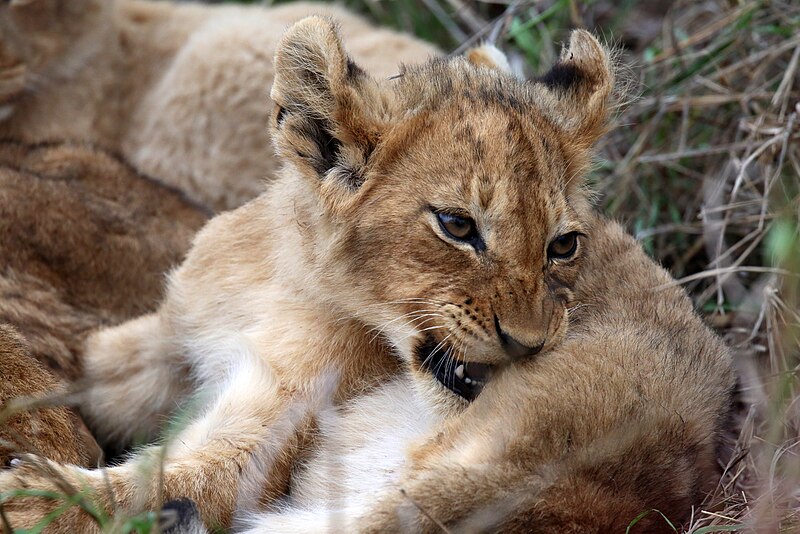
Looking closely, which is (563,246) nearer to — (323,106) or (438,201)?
(438,201)

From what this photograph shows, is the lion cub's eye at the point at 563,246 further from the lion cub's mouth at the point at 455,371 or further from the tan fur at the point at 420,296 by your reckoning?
the lion cub's mouth at the point at 455,371

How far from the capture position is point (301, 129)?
12.7 ft

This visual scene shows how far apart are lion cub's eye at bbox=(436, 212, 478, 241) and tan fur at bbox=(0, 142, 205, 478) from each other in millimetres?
1620

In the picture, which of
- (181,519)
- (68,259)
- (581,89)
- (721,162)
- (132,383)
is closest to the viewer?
(181,519)

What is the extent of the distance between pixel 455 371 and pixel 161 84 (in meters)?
4.51

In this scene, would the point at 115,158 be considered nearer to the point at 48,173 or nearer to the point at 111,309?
the point at 48,173

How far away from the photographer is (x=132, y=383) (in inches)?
182

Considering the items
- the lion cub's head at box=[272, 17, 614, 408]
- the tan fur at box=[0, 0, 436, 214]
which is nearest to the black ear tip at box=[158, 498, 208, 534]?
the lion cub's head at box=[272, 17, 614, 408]

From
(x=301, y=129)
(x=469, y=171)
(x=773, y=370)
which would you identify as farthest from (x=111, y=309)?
(x=773, y=370)

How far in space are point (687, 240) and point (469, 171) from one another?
9.11 feet

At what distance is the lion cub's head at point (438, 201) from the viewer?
353cm

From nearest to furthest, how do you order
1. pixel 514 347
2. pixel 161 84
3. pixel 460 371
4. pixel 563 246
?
1. pixel 514 347
2. pixel 460 371
3. pixel 563 246
4. pixel 161 84

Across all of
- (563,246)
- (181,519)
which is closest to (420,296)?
(563,246)

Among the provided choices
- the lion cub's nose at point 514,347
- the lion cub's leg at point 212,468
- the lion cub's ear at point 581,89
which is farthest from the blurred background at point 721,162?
the lion cub's leg at point 212,468
